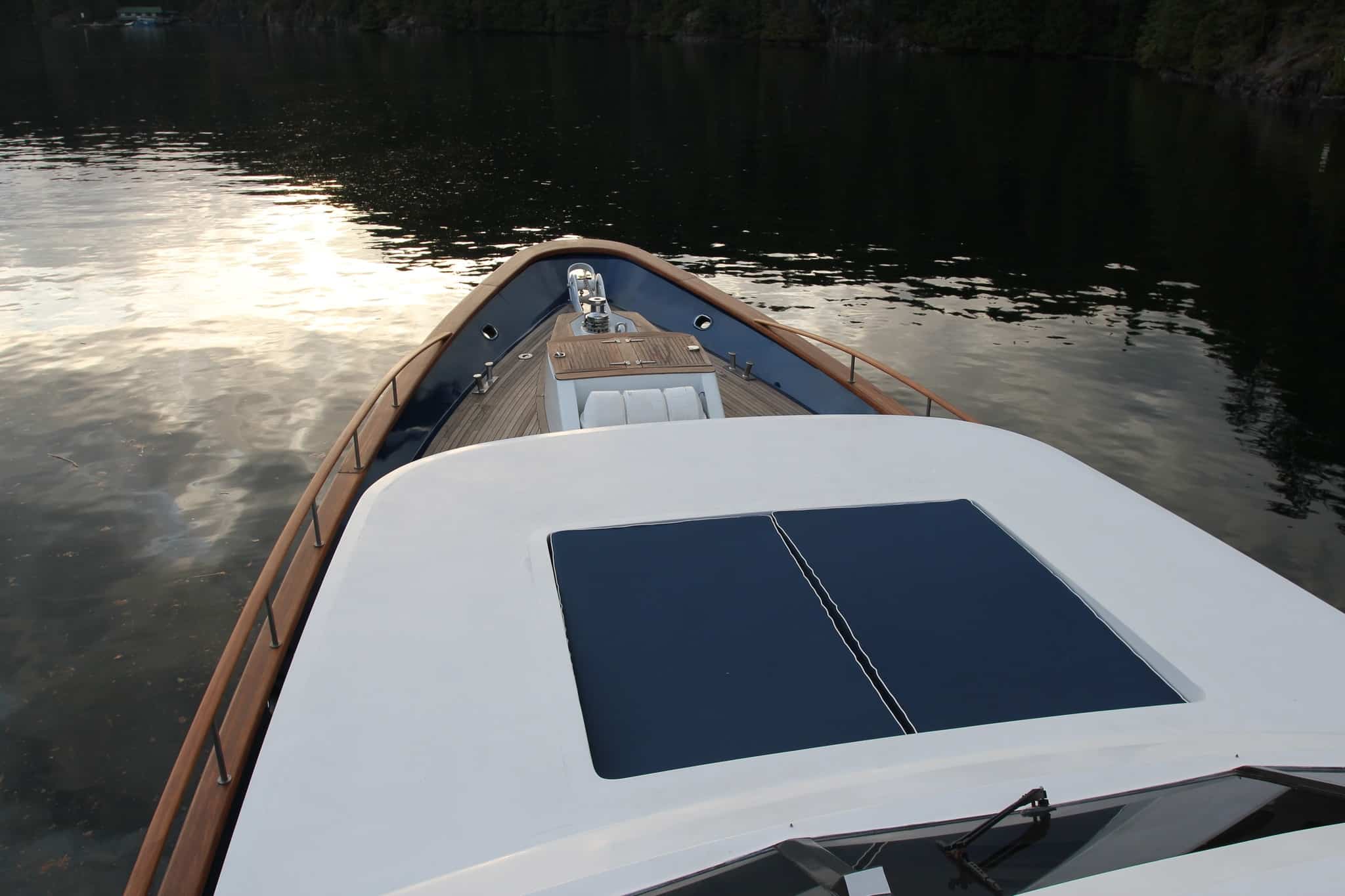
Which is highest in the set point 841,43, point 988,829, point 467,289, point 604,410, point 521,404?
point 841,43

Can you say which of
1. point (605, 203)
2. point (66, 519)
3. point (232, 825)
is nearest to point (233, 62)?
point (605, 203)

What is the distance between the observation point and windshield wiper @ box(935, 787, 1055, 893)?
2344 millimetres

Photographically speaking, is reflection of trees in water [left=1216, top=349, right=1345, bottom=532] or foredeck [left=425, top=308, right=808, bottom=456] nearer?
foredeck [left=425, top=308, right=808, bottom=456]

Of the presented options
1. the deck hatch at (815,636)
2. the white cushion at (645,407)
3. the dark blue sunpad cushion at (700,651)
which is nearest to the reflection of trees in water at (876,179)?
the white cushion at (645,407)

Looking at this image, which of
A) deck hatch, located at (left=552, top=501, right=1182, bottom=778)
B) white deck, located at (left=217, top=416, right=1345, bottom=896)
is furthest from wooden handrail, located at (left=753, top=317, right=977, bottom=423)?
deck hatch, located at (left=552, top=501, right=1182, bottom=778)

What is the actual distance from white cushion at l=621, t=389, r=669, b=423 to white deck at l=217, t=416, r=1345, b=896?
1809 millimetres

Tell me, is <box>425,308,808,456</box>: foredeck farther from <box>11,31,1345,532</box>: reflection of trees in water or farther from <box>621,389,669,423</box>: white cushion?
<box>11,31,1345,532</box>: reflection of trees in water

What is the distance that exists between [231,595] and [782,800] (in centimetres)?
802

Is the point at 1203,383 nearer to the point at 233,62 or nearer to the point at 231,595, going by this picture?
the point at 231,595

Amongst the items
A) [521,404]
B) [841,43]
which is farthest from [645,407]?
[841,43]

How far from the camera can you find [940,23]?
268ft

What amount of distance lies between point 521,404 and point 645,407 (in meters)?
2.54

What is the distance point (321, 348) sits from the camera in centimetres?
1527

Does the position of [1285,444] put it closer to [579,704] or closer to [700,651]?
[700,651]
